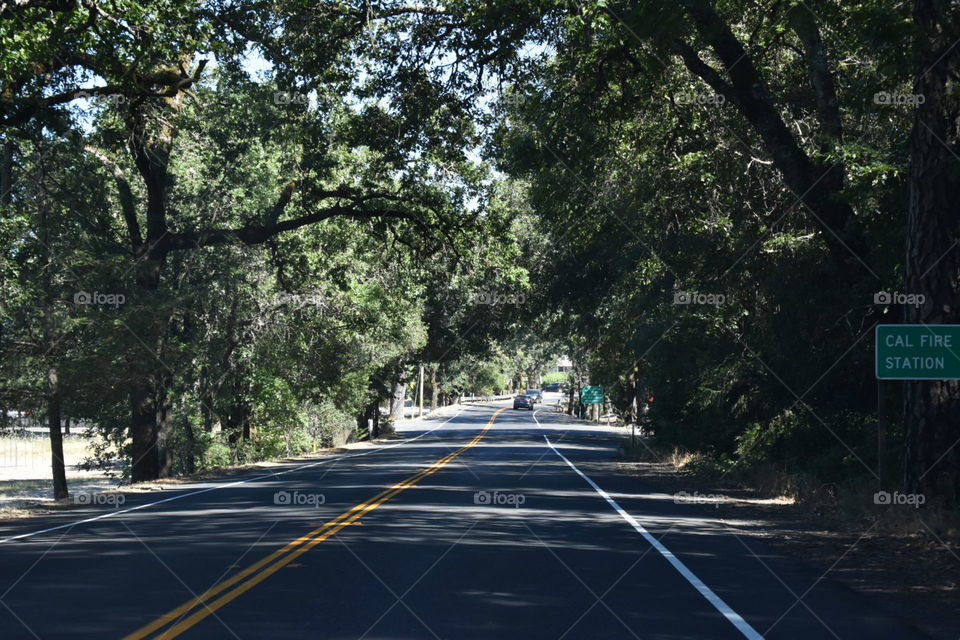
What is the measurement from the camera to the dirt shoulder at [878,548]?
9414mm

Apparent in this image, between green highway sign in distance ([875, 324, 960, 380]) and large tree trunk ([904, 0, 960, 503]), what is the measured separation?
0.87 meters

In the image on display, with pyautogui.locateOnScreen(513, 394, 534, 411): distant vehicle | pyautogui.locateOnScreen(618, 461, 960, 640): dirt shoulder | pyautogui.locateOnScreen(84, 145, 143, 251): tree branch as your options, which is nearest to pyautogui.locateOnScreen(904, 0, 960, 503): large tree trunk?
pyautogui.locateOnScreen(618, 461, 960, 640): dirt shoulder

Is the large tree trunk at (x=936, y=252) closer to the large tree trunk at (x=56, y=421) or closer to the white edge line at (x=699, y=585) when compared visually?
the white edge line at (x=699, y=585)

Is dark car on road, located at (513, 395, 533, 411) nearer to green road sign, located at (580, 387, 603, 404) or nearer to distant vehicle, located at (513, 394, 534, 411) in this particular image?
distant vehicle, located at (513, 394, 534, 411)

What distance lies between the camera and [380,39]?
20.0m

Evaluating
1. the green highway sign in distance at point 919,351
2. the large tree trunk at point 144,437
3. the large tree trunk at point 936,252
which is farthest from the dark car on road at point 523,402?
the green highway sign in distance at point 919,351

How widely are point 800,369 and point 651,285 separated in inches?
393

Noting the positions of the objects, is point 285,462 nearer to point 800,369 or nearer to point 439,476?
point 439,476

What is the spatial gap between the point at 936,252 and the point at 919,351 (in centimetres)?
170

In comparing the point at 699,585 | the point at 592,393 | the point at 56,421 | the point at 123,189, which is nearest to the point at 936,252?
the point at 699,585

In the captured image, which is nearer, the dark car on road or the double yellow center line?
the double yellow center line

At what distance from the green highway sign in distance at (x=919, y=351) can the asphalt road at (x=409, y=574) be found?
317 centimetres

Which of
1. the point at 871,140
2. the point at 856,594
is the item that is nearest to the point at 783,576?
the point at 856,594

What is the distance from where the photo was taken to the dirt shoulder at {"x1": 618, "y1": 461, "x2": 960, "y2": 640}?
9.41 meters
